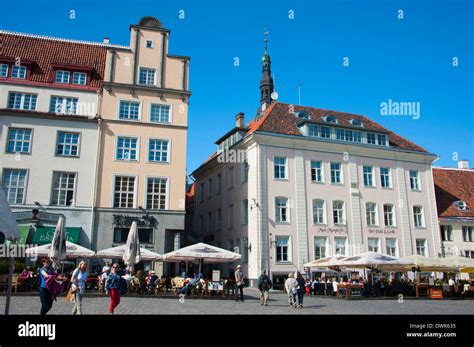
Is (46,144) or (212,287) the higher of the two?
(46,144)

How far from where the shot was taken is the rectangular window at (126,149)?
29656 millimetres

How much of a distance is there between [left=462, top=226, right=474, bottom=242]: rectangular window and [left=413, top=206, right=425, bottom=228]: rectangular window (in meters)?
4.59

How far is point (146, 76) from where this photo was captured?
31.6m

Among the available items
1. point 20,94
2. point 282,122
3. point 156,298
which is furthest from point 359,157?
point 20,94

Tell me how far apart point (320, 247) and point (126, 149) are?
1655cm

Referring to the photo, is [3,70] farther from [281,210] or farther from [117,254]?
[281,210]

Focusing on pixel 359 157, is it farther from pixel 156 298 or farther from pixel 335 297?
pixel 156 298

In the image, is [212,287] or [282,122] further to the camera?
[282,122]

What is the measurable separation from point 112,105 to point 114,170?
478cm

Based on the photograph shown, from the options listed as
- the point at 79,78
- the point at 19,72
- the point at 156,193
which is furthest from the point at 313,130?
the point at 19,72

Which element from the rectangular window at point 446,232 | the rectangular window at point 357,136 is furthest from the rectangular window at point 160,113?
the rectangular window at point 446,232

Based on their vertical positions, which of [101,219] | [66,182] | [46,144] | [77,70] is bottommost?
[101,219]

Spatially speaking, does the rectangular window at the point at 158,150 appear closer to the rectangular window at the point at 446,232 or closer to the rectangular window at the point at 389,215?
the rectangular window at the point at 389,215

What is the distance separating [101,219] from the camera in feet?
92.8
